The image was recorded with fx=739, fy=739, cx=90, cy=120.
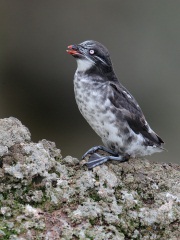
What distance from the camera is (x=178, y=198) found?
565 cm

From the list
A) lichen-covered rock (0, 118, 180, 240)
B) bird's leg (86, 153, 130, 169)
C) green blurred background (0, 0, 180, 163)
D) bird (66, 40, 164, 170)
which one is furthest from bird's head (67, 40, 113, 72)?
green blurred background (0, 0, 180, 163)

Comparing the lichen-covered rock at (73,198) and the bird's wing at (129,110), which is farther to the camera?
the bird's wing at (129,110)

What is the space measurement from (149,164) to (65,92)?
17.0ft

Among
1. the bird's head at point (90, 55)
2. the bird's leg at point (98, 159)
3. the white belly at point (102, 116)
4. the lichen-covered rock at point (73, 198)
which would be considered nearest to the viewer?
the lichen-covered rock at point (73, 198)

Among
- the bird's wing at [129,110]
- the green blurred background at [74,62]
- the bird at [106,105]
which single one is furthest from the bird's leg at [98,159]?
the green blurred background at [74,62]

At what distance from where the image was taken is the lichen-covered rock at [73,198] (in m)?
5.05

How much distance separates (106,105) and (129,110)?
271mm

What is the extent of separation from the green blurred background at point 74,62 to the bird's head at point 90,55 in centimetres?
394

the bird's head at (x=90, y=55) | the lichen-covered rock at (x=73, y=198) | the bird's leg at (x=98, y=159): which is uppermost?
the bird's head at (x=90, y=55)

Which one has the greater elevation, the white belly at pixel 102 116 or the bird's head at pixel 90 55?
the bird's head at pixel 90 55

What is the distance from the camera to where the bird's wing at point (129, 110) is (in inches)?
267

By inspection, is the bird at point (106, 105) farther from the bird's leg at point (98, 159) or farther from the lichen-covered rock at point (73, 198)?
the lichen-covered rock at point (73, 198)

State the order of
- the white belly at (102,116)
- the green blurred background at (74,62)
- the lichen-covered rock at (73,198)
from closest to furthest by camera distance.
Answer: the lichen-covered rock at (73,198) → the white belly at (102,116) → the green blurred background at (74,62)

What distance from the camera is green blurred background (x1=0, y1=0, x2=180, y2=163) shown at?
36.4 ft
